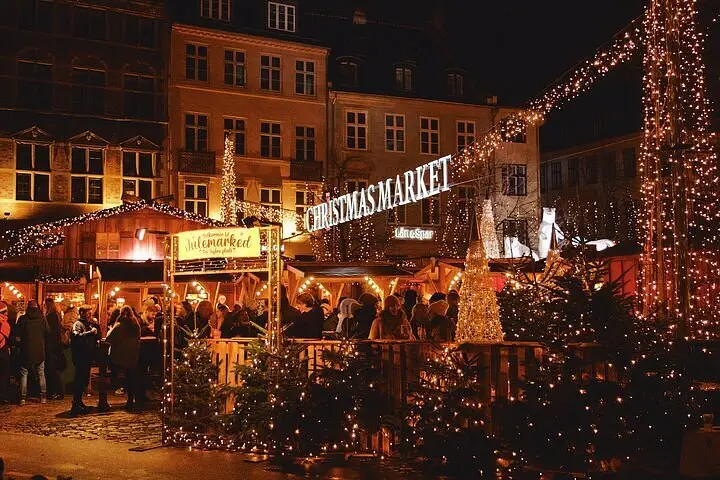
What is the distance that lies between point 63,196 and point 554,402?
2810cm

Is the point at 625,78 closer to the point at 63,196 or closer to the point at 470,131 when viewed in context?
the point at 470,131

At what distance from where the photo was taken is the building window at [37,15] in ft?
109

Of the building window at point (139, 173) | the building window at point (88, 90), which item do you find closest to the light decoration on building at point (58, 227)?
the building window at point (139, 173)

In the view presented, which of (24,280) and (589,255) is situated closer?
(589,255)

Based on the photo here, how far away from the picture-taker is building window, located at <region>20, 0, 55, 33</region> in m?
33.1

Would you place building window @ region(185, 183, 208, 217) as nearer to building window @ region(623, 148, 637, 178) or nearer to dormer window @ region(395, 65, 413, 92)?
dormer window @ region(395, 65, 413, 92)

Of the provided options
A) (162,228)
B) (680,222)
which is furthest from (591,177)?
(680,222)

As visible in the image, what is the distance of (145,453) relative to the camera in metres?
11.4

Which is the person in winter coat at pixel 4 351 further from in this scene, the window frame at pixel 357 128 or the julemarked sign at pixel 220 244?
the window frame at pixel 357 128

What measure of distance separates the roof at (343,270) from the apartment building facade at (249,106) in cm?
1221

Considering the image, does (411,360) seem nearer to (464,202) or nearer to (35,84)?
(35,84)

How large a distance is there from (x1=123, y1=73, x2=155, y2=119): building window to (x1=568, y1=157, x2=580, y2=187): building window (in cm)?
2447

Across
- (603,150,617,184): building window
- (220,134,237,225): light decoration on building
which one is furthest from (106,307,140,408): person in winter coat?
(603,150,617,184): building window

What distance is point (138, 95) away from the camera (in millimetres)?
34875
